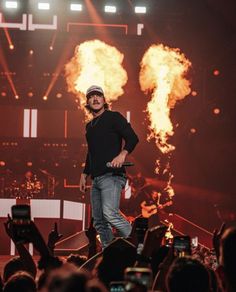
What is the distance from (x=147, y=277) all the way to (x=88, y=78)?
630 inches

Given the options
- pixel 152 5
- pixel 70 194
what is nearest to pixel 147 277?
pixel 70 194

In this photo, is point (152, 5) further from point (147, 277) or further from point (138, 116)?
point (147, 277)

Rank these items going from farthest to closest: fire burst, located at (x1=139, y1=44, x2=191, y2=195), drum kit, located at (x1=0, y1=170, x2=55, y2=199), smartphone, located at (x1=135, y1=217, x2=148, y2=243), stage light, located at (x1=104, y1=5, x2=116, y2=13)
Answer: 1. fire burst, located at (x1=139, y1=44, x2=191, y2=195)
2. stage light, located at (x1=104, y1=5, x2=116, y2=13)
3. drum kit, located at (x1=0, y1=170, x2=55, y2=199)
4. smartphone, located at (x1=135, y1=217, x2=148, y2=243)

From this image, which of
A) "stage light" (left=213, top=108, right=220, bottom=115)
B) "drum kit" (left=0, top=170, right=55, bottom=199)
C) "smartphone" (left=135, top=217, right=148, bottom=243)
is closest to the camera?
"smartphone" (left=135, top=217, right=148, bottom=243)

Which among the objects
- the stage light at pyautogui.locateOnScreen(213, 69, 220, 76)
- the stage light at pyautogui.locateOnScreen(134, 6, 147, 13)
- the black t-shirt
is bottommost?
the black t-shirt

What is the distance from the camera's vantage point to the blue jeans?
17.6ft

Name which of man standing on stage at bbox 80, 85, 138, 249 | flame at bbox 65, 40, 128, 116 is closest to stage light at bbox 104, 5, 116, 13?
flame at bbox 65, 40, 128, 116

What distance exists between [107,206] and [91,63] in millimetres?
12874

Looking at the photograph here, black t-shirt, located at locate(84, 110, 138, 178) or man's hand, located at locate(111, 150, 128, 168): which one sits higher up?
black t-shirt, located at locate(84, 110, 138, 178)

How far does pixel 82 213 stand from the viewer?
1362 centimetres

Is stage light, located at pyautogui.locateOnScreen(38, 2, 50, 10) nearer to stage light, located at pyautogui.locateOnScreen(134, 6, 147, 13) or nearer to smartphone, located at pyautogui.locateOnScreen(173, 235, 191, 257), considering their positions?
stage light, located at pyautogui.locateOnScreen(134, 6, 147, 13)

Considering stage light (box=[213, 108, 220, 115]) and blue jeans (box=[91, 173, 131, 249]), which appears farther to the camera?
stage light (box=[213, 108, 220, 115])

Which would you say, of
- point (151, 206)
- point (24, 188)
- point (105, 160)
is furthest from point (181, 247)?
point (24, 188)

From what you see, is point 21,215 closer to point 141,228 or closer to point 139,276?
point 141,228
